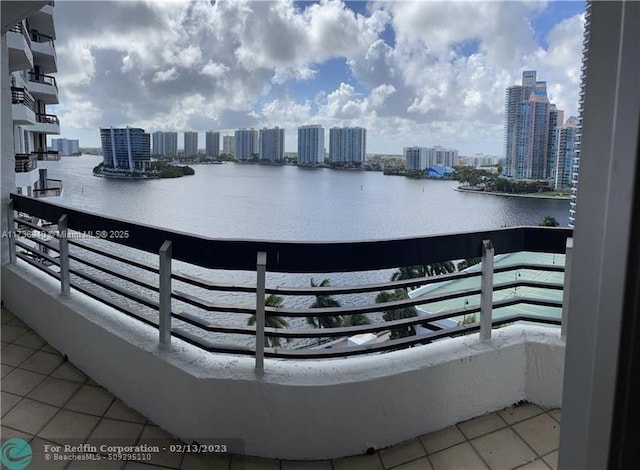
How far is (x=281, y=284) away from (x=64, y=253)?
126 cm

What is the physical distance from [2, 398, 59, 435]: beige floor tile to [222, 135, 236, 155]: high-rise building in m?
14.2

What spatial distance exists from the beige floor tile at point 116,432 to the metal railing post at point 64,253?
0.85 meters

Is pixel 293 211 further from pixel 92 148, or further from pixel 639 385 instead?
pixel 639 385

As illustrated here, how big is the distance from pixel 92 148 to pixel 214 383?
12.3m

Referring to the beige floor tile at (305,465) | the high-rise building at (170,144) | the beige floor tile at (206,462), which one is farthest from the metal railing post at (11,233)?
the high-rise building at (170,144)

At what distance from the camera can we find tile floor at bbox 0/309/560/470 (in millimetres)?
1401

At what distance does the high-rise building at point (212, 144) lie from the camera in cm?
1447

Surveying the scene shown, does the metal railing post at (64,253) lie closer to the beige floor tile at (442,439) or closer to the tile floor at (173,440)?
the tile floor at (173,440)

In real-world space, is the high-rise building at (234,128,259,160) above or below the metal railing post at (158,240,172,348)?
above

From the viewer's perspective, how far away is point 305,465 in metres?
1.41

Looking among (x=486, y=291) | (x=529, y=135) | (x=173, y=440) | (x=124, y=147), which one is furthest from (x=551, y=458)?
(x=124, y=147)

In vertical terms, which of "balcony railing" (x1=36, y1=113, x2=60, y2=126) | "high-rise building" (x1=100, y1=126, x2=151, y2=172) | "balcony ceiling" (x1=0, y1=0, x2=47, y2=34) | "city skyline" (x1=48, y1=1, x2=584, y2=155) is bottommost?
"high-rise building" (x1=100, y1=126, x2=151, y2=172)

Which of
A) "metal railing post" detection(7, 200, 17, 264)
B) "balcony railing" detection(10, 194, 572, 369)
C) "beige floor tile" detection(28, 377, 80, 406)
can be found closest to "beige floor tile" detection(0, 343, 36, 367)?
"beige floor tile" detection(28, 377, 80, 406)

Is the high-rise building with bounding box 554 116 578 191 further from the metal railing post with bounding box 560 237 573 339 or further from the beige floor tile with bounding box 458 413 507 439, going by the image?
the beige floor tile with bounding box 458 413 507 439
